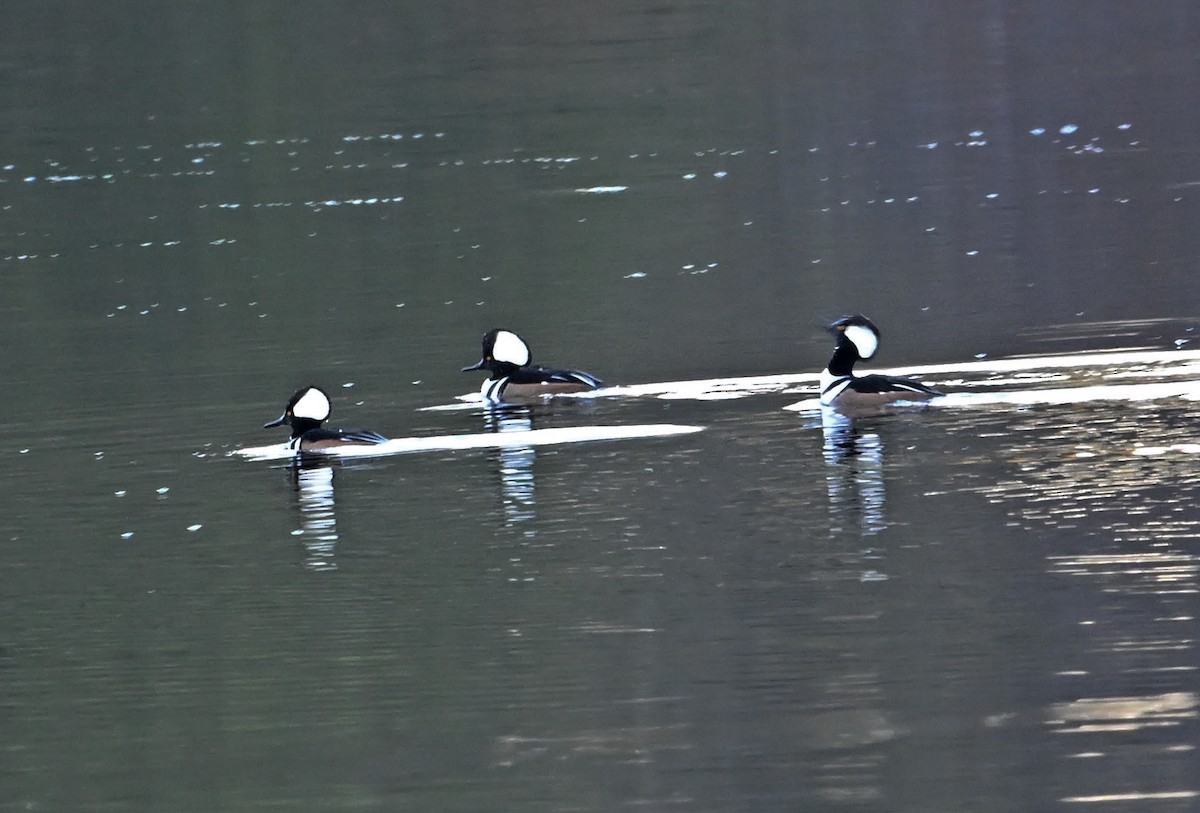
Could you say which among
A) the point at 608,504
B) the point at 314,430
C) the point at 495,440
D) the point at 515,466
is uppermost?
the point at 314,430

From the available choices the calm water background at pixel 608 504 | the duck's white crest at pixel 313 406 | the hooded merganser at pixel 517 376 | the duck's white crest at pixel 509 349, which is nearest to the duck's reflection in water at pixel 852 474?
the calm water background at pixel 608 504

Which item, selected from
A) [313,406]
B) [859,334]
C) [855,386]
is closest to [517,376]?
[313,406]

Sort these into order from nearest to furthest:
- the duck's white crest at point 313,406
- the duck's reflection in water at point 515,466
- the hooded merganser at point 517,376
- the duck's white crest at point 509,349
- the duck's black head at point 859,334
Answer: the duck's reflection in water at point 515,466 < the duck's white crest at point 313,406 < the duck's black head at point 859,334 < the hooded merganser at point 517,376 < the duck's white crest at point 509,349

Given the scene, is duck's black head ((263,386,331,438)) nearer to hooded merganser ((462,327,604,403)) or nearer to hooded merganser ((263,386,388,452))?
hooded merganser ((263,386,388,452))

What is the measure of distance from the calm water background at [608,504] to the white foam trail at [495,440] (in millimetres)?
287

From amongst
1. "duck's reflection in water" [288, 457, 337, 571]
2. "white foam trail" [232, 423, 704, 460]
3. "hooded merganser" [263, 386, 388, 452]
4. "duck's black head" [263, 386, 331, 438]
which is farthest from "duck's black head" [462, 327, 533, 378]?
"duck's reflection in water" [288, 457, 337, 571]

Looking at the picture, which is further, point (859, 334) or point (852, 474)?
point (859, 334)

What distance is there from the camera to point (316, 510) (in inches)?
568

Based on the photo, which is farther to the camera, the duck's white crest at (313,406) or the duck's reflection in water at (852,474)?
the duck's white crest at (313,406)

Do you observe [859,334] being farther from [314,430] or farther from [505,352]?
[314,430]

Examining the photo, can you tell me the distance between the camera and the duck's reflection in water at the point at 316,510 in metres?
13.1

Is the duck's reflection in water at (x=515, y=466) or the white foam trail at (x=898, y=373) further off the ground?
the white foam trail at (x=898, y=373)

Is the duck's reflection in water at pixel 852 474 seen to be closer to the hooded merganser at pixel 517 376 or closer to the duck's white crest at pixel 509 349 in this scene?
the hooded merganser at pixel 517 376

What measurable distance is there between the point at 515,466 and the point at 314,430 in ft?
5.84
